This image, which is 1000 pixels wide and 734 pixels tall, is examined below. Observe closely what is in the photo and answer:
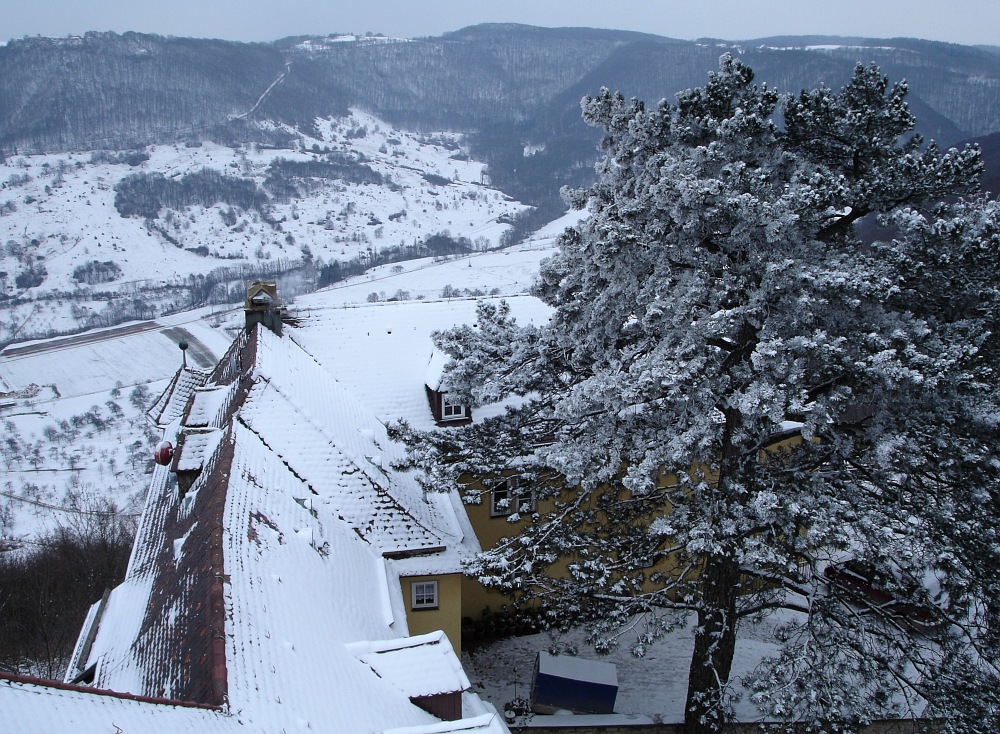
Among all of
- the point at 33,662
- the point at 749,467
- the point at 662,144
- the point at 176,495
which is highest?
the point at 662,144

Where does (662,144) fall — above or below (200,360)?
above

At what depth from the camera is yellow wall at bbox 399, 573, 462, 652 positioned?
1822 cm

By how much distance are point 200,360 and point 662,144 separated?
318 ft

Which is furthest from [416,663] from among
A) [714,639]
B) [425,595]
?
[714,639]

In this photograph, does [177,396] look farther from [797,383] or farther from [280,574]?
[797,383]

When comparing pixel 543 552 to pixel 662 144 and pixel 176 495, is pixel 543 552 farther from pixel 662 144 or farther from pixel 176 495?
pixel 176 495

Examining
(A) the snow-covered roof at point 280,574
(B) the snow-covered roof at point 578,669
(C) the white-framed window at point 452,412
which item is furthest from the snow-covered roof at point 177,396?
(B) the snow-covered roof at point 578,669

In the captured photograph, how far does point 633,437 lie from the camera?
13883mm

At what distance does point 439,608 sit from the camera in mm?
18594

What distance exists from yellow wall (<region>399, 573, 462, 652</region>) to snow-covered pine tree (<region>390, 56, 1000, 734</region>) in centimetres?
315

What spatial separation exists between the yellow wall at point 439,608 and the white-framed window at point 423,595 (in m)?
0.08

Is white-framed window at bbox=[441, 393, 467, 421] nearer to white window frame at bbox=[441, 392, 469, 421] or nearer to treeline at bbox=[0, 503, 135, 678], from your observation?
white window frame at bbox=[441, 392, 469, 421]

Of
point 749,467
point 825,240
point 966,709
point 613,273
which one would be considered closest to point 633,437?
point 749,467

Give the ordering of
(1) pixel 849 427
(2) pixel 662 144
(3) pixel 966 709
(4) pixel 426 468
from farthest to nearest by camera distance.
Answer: (4) pixel 426 468 → (2) pixel 662 144 → (1) pixel 849 427 → (3) pixel 966 709
